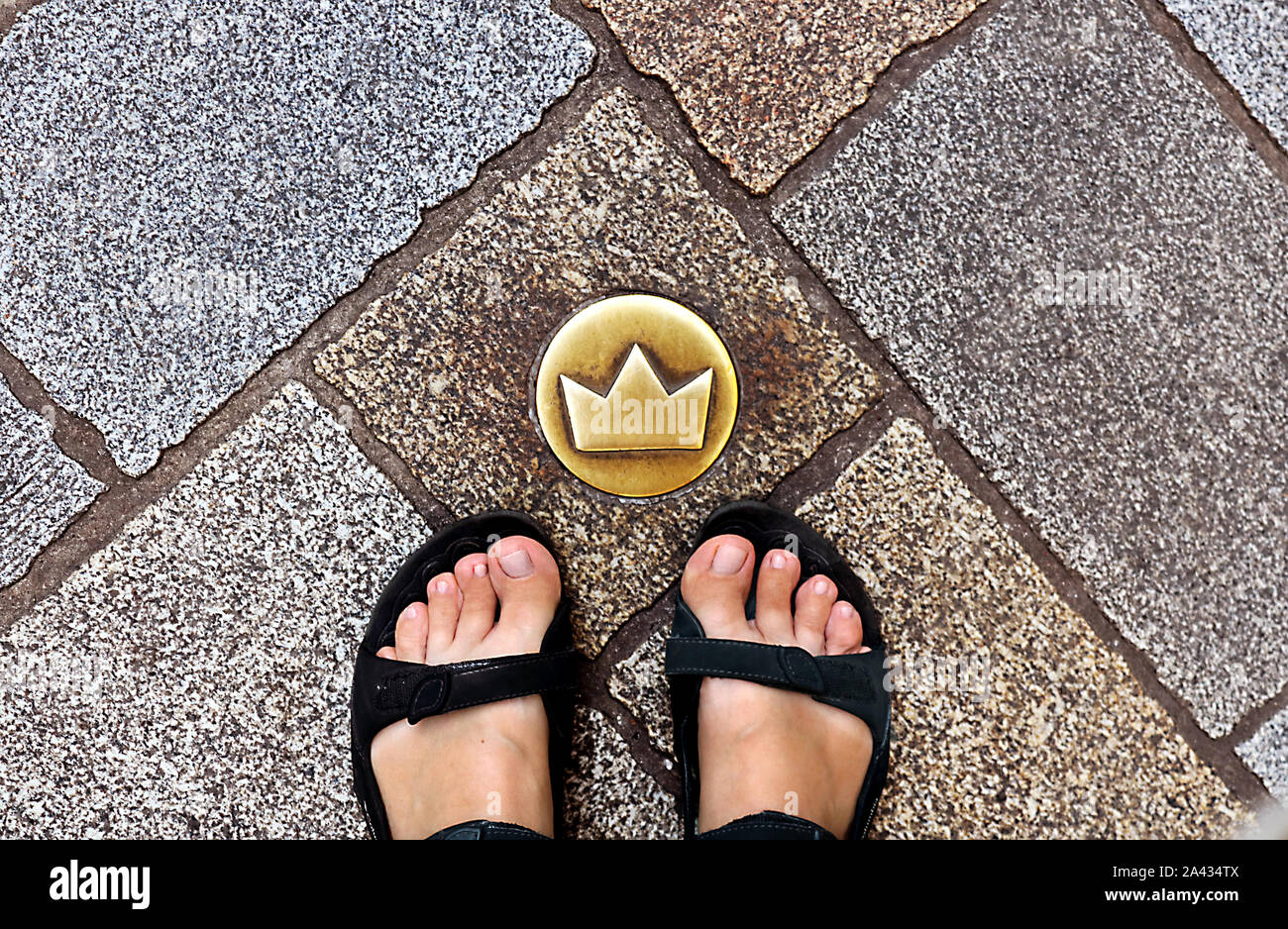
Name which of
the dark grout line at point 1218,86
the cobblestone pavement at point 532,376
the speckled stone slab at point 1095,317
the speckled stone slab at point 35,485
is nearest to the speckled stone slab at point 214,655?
the cobblestone pavement at point 532,376

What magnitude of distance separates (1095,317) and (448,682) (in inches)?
61.6

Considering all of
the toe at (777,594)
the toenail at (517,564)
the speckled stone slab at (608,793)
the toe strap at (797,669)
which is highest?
the toenail at (517,564)

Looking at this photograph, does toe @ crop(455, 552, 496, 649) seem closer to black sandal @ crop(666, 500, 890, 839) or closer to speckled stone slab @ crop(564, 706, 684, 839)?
speckled stone slab @ crop(564, 706, 684, 839)

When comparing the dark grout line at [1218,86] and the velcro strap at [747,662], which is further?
the dark grout line at [1218,86]

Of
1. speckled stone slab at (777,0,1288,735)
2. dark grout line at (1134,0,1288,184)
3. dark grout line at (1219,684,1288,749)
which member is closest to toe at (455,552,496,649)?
speckled stone slab at (777,0,1288,735)

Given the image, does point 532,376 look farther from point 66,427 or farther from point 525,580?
point 66,427

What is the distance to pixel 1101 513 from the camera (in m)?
1.93

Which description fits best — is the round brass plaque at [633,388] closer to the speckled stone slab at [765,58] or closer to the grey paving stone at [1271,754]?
the speckled stone slab at [765,58]

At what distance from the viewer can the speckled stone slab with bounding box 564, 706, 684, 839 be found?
1911mm

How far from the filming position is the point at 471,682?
1.86 meters

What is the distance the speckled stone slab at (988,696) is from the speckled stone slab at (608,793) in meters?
0.08

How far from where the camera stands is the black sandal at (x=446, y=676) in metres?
1.85

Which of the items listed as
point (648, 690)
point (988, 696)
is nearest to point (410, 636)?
point (648, 690)

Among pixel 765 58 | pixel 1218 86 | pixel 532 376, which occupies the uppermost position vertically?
pixel 765 58
